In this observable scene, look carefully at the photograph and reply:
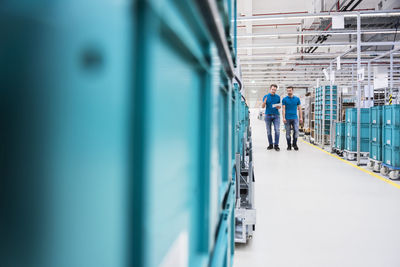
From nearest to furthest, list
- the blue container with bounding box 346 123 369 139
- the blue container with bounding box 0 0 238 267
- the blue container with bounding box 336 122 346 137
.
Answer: the blue container with bounding box 0 0 238 267 → the blue container with bounding box 346 123 369 139 → the blue container with bounding box 336 122 346 137

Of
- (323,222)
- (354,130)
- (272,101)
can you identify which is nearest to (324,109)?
(272,101)

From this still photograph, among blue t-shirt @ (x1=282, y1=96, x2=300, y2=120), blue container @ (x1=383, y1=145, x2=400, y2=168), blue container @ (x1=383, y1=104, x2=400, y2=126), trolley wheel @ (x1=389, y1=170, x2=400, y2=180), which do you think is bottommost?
trolley wheel @ (x1=389, y1=170, x2=400, y2=180)

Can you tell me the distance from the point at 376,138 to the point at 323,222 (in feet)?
11.0

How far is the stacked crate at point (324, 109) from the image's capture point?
28.5ft

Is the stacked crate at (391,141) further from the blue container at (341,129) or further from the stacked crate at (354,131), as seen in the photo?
the blue container at (341,129)

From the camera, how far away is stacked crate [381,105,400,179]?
15.0 feet

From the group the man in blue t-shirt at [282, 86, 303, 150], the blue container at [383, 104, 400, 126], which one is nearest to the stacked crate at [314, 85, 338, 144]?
the man in blue t-shirt at [282, 86, 303, 150]

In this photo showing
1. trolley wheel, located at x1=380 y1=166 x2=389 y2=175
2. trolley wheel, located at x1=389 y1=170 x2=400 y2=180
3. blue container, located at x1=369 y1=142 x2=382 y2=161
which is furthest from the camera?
blue container, located at x1=369 y1=142 x2=382 y2=161

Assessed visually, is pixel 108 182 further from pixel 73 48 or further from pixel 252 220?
pixel 252 220

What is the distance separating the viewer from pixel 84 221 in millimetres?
260

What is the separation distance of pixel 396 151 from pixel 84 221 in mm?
5480

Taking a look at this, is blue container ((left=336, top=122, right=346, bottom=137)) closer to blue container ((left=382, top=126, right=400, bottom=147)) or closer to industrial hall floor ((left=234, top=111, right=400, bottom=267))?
blue container ((left=382, top=126, right=400, bottom=147))

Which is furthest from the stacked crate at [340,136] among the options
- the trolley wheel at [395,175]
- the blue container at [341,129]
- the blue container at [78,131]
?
the blue container at [78,131]

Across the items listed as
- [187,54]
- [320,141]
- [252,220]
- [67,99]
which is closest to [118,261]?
[67,99]
